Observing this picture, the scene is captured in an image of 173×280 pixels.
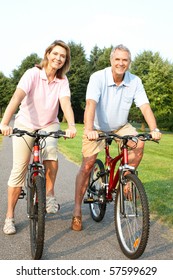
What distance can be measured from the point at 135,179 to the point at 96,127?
119cm

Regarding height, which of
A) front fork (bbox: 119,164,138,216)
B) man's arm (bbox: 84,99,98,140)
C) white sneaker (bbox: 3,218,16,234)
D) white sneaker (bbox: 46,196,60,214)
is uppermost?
man's arm (bbox: 84,99,98,140)

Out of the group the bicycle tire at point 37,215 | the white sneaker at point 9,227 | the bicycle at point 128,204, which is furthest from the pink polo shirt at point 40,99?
the white sneaker at point 9,227

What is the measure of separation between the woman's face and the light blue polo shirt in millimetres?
383

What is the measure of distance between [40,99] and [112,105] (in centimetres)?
81

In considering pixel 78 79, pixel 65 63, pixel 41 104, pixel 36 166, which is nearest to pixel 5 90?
pixel 78 79

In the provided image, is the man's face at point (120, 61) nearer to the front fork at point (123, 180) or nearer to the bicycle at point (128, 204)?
the bicycle at point (128, 204)

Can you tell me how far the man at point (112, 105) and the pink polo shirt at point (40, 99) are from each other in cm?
36

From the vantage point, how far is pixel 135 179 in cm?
379

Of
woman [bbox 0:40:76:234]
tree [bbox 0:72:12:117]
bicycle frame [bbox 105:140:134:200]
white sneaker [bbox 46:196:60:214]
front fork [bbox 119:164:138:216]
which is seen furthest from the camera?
tree [bbox 0:72:12:117]

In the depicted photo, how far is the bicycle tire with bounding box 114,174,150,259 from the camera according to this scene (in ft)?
11.7

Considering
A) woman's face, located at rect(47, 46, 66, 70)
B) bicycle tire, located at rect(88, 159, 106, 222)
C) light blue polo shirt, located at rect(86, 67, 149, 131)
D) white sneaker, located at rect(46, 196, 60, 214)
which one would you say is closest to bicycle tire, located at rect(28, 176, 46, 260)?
white sneaker, located at rect(46, 196, 60, 214)

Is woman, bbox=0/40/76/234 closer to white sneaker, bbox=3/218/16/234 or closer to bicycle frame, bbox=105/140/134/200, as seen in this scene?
white sneaker, bbox=3/218/16/234

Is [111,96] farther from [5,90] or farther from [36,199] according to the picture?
[5,90]

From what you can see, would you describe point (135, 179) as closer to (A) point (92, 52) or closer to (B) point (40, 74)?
(B) point (40, 74)
